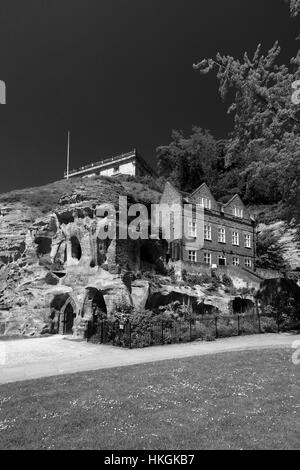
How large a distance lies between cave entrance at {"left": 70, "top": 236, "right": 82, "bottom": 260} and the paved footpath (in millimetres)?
9088

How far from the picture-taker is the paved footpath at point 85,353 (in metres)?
14.3

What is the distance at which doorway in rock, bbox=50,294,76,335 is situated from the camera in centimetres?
2780

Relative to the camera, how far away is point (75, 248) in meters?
31.7

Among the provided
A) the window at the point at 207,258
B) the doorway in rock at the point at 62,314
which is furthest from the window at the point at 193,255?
the doorway in rock at the point at 62,314

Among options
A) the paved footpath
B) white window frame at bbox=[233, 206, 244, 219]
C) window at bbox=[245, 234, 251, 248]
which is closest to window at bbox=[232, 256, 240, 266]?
window at bbox=[245, 234, 251, 248]

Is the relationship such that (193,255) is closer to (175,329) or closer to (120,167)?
(175,329)

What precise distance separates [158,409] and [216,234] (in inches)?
1490

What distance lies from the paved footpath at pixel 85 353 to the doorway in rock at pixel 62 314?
384cm

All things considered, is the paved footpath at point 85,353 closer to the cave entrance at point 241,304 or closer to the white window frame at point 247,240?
the cave entrance at point 241,304

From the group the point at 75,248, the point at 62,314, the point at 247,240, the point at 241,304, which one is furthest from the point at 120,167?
the point at 62,314

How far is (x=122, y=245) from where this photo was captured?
2789cm
